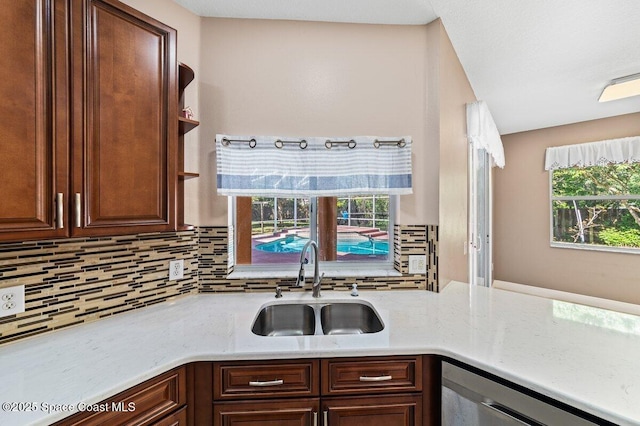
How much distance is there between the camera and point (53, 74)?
983mm

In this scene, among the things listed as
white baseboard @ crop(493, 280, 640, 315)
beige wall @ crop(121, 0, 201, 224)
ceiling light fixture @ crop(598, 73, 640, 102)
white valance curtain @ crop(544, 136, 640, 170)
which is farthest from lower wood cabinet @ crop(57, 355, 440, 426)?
white valance curtain @ crop(544, 136, 640, 170)

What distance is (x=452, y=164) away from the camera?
2047 millimetres

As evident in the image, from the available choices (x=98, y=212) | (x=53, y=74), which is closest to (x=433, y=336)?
(x=98, y=212)

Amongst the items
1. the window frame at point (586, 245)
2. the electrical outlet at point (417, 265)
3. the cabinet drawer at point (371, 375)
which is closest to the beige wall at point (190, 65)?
the cabinet drawer at point (371, 375)

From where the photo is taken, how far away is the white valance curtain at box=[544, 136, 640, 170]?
332 centimetres

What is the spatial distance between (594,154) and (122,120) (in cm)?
483

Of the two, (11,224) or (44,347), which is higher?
(11,224)

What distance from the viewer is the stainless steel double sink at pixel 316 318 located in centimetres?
163

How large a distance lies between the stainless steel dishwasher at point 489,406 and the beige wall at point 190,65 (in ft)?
5.12

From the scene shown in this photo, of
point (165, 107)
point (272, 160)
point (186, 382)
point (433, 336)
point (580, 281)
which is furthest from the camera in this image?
point (580, 281)

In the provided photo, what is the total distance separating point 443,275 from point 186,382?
5.11 feet

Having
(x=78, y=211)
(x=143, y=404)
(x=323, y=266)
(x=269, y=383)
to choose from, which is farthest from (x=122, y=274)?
(x=323, y=266)

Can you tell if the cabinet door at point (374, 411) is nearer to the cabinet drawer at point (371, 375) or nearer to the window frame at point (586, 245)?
the cabinet drawer at point (371, 375)

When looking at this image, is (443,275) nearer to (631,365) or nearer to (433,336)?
(433,336)
